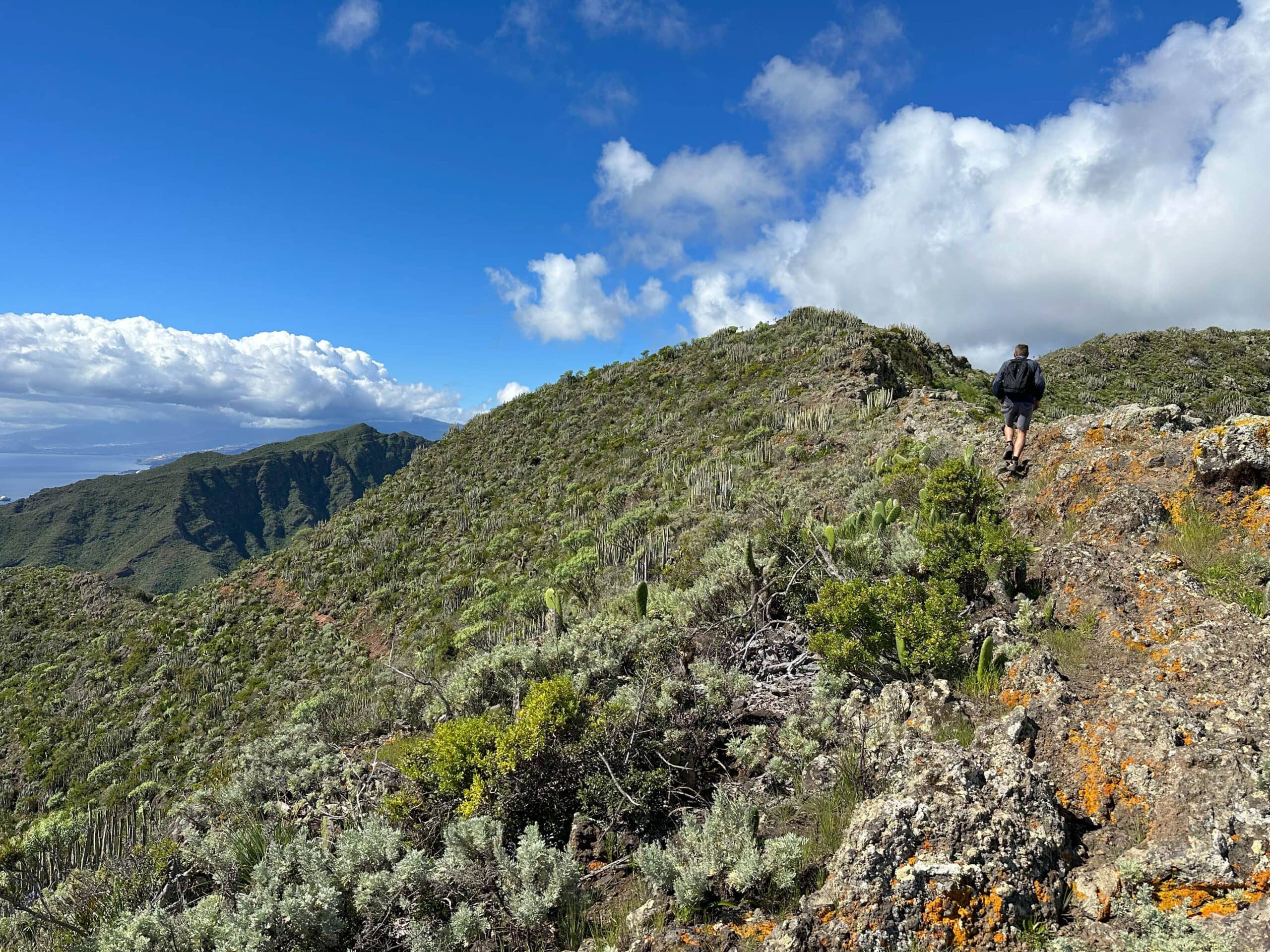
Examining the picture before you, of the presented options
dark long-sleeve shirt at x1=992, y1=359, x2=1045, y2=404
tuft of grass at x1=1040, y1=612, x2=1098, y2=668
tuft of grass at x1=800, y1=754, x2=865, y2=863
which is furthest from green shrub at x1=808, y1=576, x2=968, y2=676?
dark long-sleeve shirt at x1=992, y1=359, x2=1045, y2=404

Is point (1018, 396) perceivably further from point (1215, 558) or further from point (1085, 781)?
point (1085, 781)

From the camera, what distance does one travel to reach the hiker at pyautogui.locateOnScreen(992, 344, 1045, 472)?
7875mm

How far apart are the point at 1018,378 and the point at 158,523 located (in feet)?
605

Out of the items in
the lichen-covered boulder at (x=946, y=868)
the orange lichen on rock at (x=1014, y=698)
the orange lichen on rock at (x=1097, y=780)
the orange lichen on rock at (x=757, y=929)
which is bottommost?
the orange lichen on rock at (x=757, y=929)

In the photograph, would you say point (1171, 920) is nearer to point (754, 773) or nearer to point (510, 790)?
point (754, 773)

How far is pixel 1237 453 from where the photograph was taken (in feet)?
16.0

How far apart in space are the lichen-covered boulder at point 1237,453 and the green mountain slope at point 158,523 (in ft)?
387

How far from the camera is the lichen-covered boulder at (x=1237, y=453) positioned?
477 cm

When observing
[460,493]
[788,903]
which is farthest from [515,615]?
[460,493]

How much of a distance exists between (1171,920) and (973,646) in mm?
2375

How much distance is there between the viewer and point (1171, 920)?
2.18 meters

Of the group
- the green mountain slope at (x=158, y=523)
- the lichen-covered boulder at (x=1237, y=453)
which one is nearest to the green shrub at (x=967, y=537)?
the lichen-covered boulder at (x=1237, y=453)

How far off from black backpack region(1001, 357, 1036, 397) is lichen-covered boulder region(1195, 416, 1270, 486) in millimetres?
2840

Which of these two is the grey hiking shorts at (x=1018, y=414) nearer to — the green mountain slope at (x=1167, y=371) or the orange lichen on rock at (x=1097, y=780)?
the orange lichen on rock at (x=1097, y=780)
